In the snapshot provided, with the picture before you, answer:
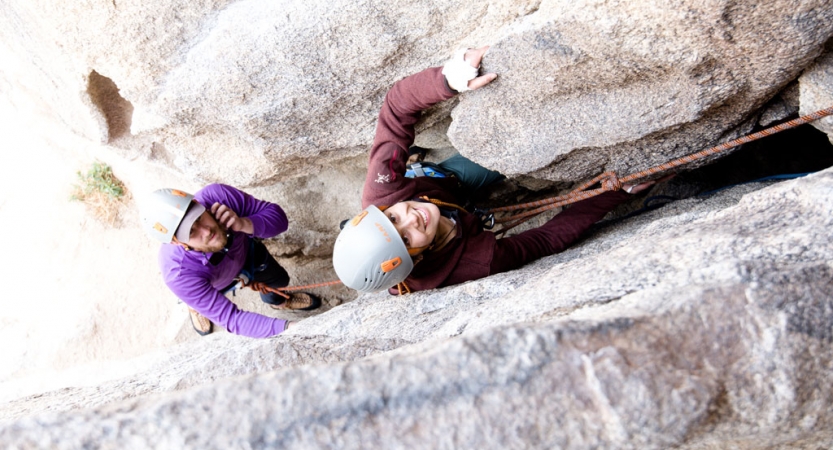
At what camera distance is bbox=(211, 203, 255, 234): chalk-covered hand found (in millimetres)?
3602

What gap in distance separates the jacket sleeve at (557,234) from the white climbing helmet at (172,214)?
81.6 inches

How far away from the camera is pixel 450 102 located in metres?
3.09

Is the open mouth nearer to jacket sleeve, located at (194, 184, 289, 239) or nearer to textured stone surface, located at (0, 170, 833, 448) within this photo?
jacket sleeve, located at (194, 184, 289, 239)

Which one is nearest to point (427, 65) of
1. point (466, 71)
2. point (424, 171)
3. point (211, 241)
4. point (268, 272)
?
point (466, 71)

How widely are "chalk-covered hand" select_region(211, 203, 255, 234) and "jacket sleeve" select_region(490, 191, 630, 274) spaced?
75.6 inches

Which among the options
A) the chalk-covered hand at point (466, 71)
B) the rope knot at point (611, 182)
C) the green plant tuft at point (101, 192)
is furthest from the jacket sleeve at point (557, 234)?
the green plant tuft at point (101, 192)

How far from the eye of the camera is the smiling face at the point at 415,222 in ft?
9.66

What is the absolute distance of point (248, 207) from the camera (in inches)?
155

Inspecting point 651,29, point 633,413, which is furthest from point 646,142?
point 633,413

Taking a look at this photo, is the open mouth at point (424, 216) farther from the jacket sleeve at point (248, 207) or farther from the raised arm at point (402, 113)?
the jacket sleeve at point (248, 207)

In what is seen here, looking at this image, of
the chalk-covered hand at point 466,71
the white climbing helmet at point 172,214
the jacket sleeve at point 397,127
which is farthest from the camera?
the white climbing helmet at point 172,214

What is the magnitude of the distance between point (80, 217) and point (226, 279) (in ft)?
10.8

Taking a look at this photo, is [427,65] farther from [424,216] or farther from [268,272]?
[268,272]

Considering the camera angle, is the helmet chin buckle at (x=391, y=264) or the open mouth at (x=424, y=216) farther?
the open mouth at (x=424, y=216)
